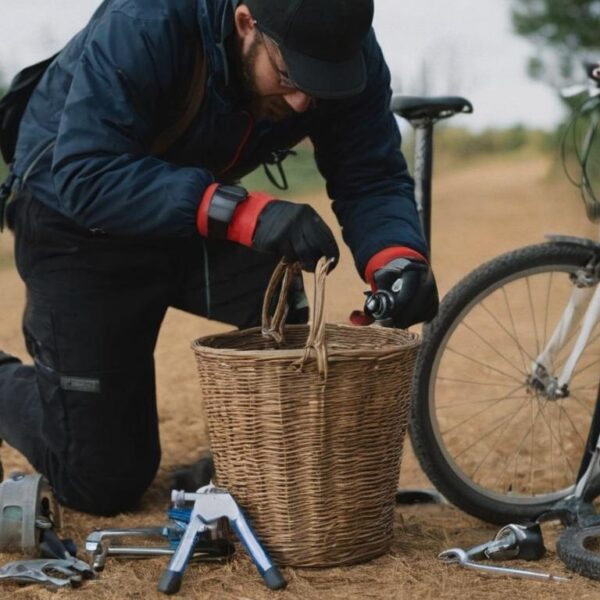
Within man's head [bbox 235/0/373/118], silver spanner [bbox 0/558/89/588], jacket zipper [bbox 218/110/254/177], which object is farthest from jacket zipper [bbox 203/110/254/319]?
silver spanner [bbox 0/558/89/588]

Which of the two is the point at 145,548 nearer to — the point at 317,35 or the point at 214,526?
the point at 214,526

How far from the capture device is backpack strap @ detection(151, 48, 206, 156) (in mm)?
3211

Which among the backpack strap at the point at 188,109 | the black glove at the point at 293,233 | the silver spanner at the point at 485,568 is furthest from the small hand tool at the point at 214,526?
the backpack strap at the point at 188,109

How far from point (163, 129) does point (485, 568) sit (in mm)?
1445

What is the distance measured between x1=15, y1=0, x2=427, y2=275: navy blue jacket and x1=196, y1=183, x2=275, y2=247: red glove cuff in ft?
0.08

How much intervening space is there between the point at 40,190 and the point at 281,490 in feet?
4.03

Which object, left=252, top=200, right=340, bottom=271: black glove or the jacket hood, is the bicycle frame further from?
the jacket hood

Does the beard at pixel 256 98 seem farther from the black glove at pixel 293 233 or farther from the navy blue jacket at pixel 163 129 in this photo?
the black glove at pixel 293 233

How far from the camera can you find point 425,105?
13.2ft

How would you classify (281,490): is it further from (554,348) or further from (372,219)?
(554,348)

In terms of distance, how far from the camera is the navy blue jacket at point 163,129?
297 centimetres

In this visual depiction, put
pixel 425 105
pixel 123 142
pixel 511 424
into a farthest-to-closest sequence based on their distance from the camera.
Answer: pixel 511 424
pixel 425 105
pixel 123 142

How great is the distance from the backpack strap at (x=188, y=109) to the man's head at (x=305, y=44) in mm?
129

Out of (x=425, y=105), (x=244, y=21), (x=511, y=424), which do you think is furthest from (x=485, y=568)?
(x=511, y=424)
